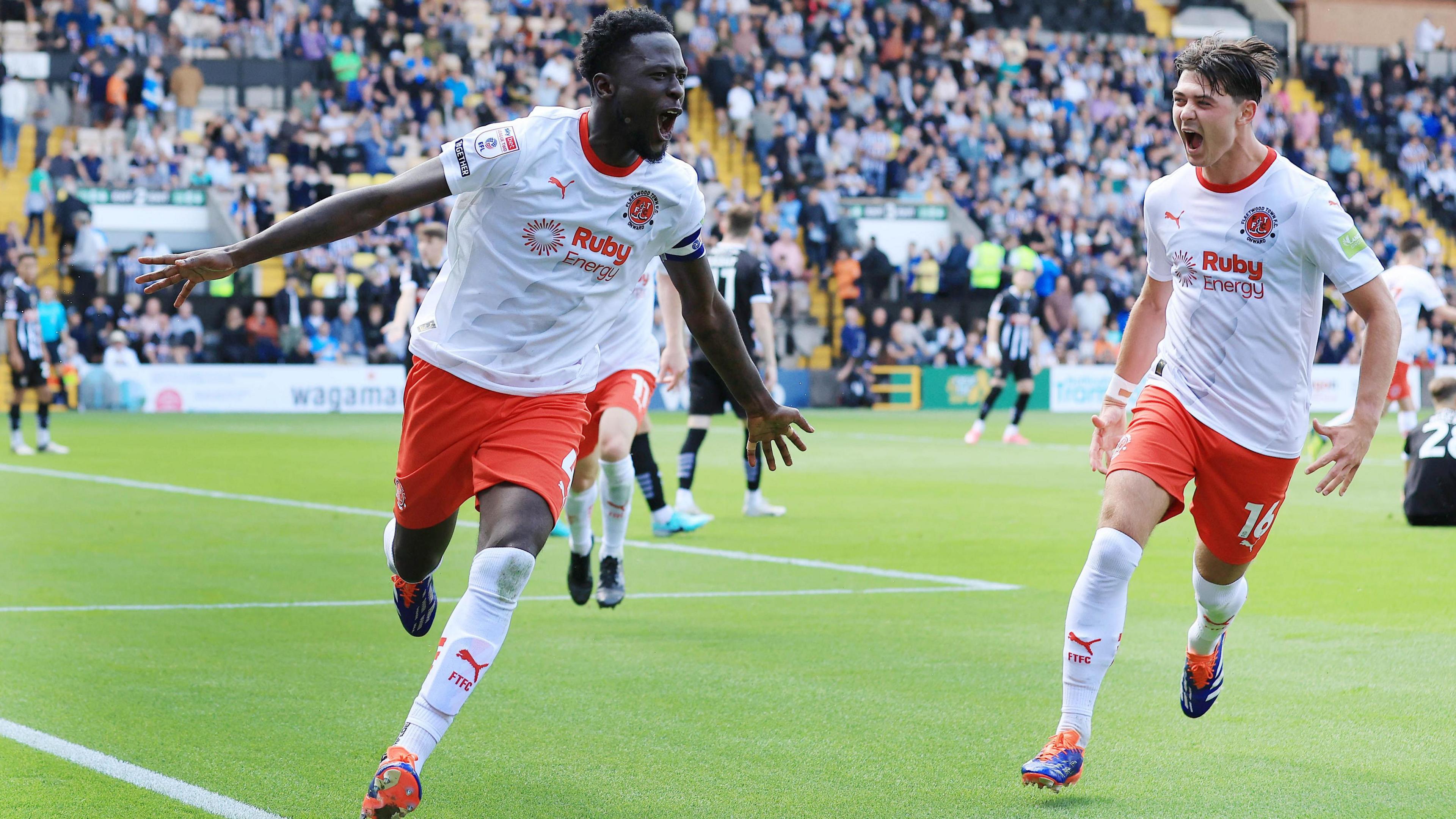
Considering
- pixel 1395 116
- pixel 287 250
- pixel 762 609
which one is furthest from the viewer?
pixel 1395 116

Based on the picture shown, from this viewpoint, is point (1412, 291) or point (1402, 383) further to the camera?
point (1402, 383)

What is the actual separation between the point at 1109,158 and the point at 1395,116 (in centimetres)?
922

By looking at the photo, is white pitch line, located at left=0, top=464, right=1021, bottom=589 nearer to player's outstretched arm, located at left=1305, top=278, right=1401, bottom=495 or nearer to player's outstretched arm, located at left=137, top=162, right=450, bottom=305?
player's outstretched arm, located at left=137, top=162, right=450, bottom=305

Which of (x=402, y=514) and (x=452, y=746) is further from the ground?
(x=402, y=514)

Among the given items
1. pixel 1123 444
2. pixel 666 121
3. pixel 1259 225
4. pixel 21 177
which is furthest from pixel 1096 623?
pixel 21 177

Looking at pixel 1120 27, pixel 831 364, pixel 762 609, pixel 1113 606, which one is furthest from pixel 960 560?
pixel 1120 27

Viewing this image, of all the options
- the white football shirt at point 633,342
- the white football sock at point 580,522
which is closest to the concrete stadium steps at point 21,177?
the white football shirt at point 633,342

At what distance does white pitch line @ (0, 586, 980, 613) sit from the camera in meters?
8.40

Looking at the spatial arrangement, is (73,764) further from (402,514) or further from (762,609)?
(762,609)

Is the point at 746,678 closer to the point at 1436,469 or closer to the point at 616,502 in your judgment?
the point at 616,502

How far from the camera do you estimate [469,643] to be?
461 centimetres

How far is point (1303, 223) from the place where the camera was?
17.6 feet

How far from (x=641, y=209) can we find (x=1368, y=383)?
2.35 metres

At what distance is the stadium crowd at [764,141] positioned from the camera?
93.2ft
